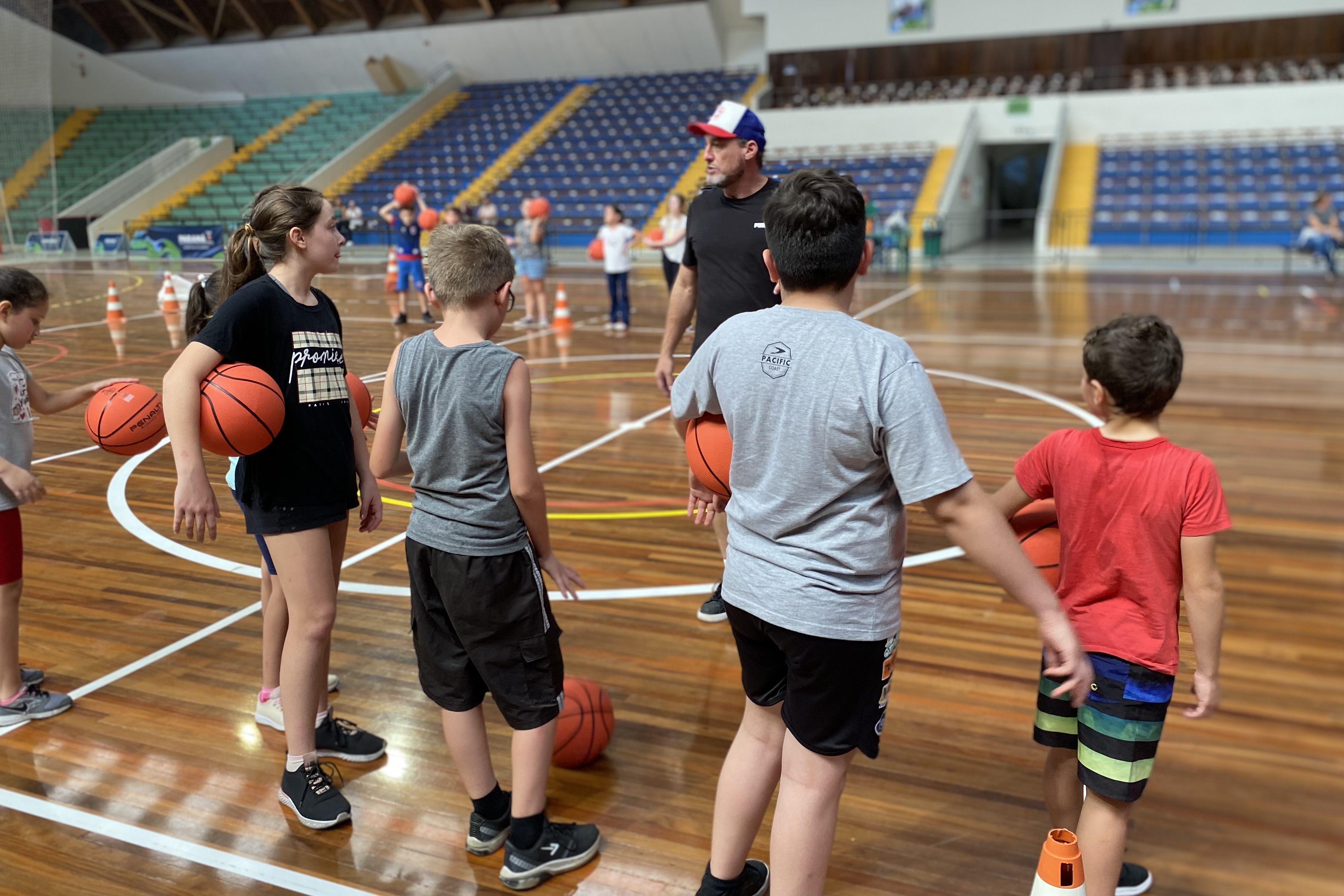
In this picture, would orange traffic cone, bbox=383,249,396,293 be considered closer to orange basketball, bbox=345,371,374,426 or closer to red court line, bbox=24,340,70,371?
red court line, bbox=24,340,70,371

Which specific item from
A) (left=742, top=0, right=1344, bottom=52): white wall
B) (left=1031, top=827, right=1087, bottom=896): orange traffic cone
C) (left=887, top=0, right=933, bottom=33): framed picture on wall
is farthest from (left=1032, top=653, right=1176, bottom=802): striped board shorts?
(left=887, top=0, right=933, bottom=33): framed picture on wall

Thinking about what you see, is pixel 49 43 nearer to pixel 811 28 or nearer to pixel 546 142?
pixel 546 142

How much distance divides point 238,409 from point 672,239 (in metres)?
9.10

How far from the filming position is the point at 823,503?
185 cm

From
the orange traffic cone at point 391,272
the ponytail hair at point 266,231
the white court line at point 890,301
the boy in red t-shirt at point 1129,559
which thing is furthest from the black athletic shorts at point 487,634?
the white court line at point 890,301

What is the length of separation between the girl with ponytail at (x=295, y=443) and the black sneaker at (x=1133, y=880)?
201 cm

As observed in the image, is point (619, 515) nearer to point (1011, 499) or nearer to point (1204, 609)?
point (1011, 499)

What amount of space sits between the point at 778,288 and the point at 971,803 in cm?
164

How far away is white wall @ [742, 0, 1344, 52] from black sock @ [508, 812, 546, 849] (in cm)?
2729

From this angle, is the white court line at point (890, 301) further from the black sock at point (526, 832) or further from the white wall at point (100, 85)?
the white wall at point (100, 85)

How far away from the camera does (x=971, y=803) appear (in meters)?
2.74

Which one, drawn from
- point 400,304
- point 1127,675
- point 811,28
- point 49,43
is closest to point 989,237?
point 811,28

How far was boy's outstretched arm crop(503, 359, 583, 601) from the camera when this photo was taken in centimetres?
227

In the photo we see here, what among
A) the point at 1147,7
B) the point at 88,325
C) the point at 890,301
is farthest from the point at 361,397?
the point at 1147,7
